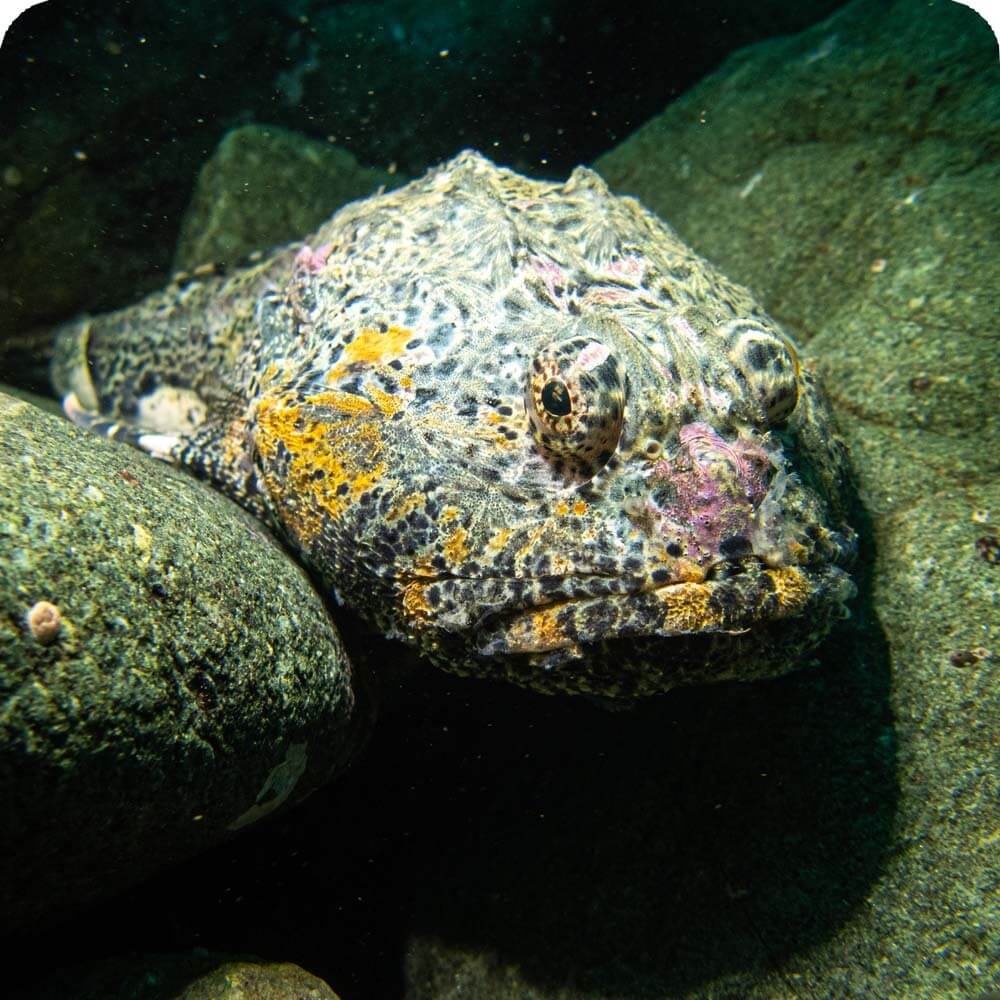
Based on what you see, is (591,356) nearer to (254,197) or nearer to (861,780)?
(861,780)

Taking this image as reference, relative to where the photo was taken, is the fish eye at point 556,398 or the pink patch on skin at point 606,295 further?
the pink patch on skin at point 606,295

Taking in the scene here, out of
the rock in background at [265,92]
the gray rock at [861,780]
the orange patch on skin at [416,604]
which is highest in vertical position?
the rock in background at [265,92]

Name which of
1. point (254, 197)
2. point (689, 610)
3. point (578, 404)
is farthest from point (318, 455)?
point (254, 197)

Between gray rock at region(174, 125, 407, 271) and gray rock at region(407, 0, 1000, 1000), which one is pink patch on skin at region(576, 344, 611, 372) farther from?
gray rock at region(174, 125, 407, 271)

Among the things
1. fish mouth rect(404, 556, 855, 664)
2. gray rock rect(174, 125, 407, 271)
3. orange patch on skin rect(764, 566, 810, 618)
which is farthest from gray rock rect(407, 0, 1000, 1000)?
gray rock rect(174, 125, 407, 271)

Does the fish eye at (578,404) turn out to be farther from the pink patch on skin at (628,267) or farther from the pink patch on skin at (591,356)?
the pink patch on skin at (628,267)

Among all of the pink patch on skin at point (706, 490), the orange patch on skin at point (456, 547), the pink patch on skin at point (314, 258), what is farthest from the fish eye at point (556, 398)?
the pink patch on skin at point (314, 258)
